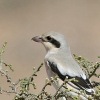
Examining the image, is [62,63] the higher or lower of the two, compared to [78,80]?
higher

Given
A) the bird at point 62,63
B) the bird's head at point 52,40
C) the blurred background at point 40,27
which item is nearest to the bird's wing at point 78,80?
the bird at point 62,63

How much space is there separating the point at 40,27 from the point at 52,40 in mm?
9379

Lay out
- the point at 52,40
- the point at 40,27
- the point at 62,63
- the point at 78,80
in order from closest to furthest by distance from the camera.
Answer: the point at 78,80 → the point at 62,63 → the point at 52,40 → the point at 40,27

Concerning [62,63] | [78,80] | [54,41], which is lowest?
[78,80]

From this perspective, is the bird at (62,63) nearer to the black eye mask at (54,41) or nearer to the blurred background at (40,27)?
the black eye mask at (54,41)

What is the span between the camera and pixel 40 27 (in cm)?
1455

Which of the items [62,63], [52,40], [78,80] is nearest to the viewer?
[78,80]

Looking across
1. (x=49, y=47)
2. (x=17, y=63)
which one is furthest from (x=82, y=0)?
(x=49, y=47)

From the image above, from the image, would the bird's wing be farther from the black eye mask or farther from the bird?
the black eye mask

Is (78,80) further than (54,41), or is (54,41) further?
(54,41)

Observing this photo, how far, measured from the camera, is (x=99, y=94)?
12.0 feet

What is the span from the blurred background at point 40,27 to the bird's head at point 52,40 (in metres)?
4.78

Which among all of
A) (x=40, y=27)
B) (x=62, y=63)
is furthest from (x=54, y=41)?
(x=40, y=27)

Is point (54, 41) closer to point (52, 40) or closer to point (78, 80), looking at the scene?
point (52, 40)
